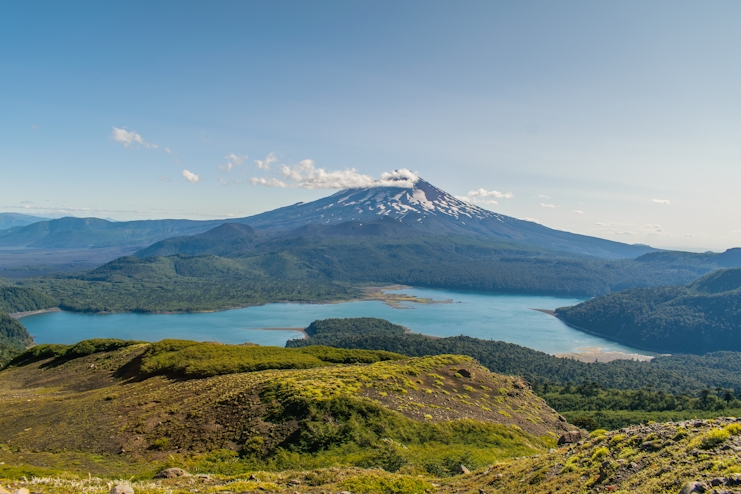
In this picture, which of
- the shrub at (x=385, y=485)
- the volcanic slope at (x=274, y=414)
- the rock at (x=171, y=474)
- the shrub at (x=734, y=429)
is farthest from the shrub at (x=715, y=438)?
the rock at (x=171, y=474)

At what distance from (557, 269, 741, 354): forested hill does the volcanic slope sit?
563ft

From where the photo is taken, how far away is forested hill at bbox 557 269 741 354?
164625mm

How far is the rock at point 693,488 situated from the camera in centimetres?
793

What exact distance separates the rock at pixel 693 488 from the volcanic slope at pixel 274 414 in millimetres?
10843

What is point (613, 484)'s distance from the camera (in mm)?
10469

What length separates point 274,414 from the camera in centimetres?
2084

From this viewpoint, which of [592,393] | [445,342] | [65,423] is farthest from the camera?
[445,342]

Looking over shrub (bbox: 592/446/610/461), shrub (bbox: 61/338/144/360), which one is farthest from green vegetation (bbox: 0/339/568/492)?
shrub (bbox: 61/338/144/360)

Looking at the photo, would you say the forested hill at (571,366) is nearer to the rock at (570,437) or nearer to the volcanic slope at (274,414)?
the volcanic slope at (274,414)

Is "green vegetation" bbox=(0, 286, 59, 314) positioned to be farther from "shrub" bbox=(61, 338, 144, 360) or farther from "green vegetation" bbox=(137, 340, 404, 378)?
"green vegetation" bbox=(137, 340, 404, 378)

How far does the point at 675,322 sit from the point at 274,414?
20348 cm

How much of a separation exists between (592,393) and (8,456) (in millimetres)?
77072

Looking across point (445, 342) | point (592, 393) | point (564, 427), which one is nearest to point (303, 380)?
point (564, 427)

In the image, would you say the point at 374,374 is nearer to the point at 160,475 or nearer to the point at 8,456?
the point at 160,475
